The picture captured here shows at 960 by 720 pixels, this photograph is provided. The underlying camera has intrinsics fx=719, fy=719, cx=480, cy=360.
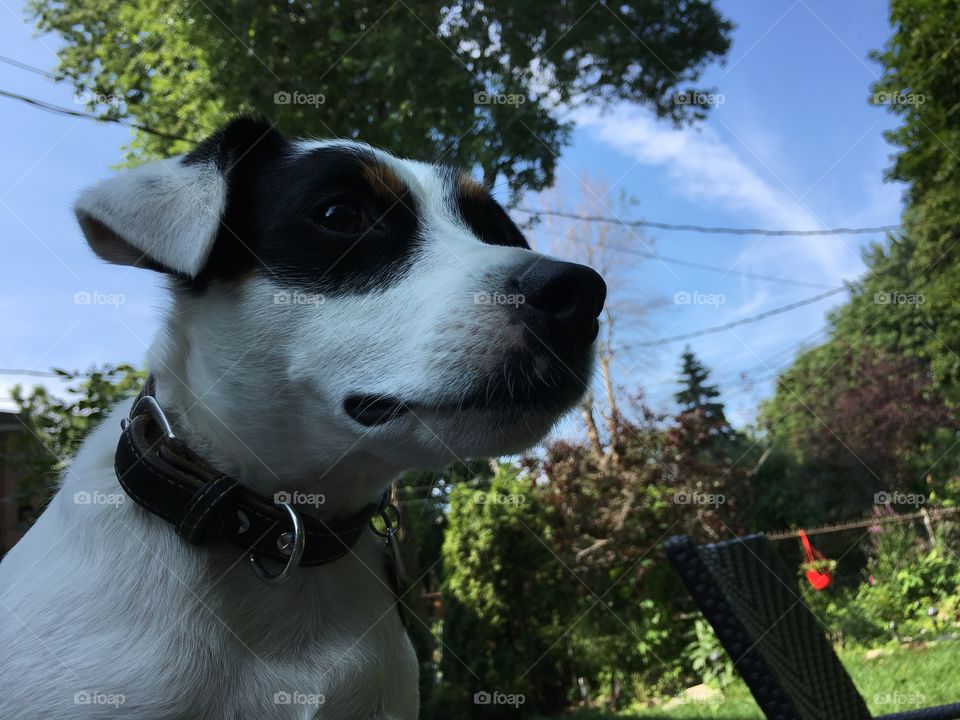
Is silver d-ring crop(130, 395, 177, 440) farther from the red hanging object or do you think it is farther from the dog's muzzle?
the red hanging object

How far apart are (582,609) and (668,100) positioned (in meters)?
5.33

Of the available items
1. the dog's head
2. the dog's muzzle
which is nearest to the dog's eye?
the dog's head

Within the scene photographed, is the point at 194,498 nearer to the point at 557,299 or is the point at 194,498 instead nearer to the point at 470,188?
the point at 557,299

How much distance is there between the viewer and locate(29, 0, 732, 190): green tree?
575cm

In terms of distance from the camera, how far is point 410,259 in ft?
5.78

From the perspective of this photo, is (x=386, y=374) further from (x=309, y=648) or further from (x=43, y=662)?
(x=43, y=662)

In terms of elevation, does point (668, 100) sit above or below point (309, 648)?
above

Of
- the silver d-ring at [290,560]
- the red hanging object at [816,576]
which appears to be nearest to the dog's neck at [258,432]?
the silver d-ring at [290,560]

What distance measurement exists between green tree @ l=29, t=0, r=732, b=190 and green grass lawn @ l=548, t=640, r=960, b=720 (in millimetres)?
4827

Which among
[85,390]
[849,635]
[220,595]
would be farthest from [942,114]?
[220,595]

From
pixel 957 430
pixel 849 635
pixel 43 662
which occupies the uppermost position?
pixel 957 430

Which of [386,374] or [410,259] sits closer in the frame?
[386,374]

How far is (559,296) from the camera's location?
148cm

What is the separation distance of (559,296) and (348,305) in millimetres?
509
